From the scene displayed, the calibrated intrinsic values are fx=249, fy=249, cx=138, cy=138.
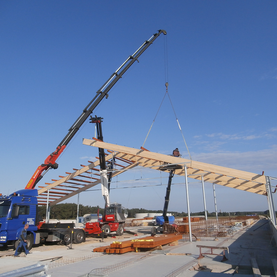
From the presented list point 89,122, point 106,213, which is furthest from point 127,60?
point 106,213

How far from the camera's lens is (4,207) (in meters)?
12.3

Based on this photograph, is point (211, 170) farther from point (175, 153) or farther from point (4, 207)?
point (4, 207)

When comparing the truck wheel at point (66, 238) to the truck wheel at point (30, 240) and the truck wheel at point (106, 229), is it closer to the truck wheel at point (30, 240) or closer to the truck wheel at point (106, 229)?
the truck wheel at point (30, 240)

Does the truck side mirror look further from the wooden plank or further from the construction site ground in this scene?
the wooden plank

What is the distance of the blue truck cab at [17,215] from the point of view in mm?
11902

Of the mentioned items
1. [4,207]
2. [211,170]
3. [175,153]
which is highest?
[175,153]

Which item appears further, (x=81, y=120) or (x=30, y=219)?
(x=81, y=120)

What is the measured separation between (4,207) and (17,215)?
74 centimetres

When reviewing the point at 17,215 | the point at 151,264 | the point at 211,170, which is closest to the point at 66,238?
the point at 17,215

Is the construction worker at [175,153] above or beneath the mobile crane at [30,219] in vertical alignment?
above

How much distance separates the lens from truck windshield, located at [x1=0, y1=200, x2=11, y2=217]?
39.9 feet

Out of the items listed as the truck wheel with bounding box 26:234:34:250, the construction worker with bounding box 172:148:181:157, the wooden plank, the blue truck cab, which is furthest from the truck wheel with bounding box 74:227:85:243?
the construction worker with bounding box 172:148:181:157

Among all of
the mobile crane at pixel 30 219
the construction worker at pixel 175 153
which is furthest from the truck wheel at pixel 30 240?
the construction worker at pixel 175 153

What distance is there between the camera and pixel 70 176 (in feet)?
77.4
